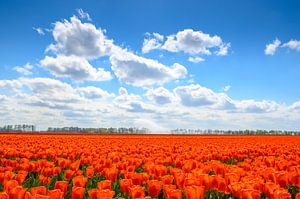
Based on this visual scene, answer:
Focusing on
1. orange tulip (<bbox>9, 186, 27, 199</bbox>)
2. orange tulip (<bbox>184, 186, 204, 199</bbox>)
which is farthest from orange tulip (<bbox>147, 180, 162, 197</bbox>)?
orange tulip (<bbox>9, 186, 27, 199</bbox>)

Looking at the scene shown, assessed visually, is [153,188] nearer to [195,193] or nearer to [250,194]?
[195,193]

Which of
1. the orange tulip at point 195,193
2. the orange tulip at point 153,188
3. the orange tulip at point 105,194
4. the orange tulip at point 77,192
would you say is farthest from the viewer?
the orange tulip at point 153,188

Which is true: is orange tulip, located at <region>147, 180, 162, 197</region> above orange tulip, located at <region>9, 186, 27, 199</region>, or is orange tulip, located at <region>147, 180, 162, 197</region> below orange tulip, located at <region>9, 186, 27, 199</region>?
below

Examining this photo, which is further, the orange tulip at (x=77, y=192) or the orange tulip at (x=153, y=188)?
the orange tulip at (x=153, y=188)

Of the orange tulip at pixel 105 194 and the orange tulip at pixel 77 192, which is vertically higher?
the orange tulip at pixel 105 194

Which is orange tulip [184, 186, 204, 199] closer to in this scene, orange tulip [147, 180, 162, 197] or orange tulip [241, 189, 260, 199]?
orange tulip [241, 189, 260, 199]

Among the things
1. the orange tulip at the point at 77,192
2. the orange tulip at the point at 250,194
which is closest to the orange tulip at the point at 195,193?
the orange tulip at the point at 250,194

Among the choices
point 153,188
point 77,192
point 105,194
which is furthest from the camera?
point 153,188

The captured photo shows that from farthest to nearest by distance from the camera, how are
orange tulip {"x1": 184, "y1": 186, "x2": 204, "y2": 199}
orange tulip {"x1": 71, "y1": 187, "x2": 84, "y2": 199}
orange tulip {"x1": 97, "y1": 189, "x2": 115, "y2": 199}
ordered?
orange tulip {"x1": 71, "y1": 187, "x2": 84, "y2": 199} < orange tulip {"x1": 184, "y1": 186, "x2": 204, "y2": 199} < orange tulip {"x1": 97, "y1": 189, "x2": 115, "y2": 199}

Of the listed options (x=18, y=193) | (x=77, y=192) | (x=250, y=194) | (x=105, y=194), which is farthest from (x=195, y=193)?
(x=18, y=193)

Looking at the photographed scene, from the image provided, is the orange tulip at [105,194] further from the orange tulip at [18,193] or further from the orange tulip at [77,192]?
the orange tulip at [18,193]

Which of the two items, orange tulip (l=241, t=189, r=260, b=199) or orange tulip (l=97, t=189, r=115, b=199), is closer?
orange tulip (l=97, t=189, r=115, b=199)

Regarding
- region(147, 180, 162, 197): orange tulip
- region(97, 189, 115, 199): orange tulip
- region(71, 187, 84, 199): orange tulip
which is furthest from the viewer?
region(147, 180, 162, 197): orange tulip

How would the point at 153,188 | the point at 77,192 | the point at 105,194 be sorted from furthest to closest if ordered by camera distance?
the point at 153,188, the point at 77,192, the point at 105,194
